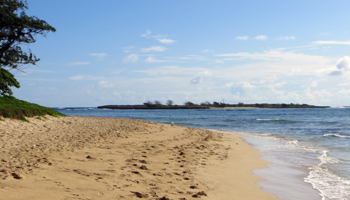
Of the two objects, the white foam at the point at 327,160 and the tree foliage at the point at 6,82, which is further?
the tree foliage at the point at 6,82

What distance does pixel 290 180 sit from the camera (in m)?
6.28

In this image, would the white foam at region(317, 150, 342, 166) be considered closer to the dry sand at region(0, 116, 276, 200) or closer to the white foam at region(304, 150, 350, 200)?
the white foam at region(304, 150, 350, 200)

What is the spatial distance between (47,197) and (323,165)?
7.28 metres

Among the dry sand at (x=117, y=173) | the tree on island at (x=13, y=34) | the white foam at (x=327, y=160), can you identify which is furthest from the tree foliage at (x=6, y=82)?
the white foam at (x=327, y=160)

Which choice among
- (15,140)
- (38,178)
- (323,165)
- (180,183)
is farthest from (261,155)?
(15,140)

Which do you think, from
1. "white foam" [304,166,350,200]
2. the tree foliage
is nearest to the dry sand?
"white foam" [304,166,350,200]

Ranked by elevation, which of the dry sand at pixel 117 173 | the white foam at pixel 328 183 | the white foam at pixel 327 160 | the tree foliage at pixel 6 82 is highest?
the tree foliage at pixel 6 82

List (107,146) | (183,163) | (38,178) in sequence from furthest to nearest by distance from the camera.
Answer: (107,146)
(183,163)
(38,178)

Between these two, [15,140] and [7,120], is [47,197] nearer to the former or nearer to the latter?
[15,140]

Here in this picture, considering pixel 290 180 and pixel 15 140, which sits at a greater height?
pixel 15 140

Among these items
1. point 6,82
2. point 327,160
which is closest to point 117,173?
point 327,160

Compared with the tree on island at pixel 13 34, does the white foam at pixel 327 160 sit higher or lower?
lower

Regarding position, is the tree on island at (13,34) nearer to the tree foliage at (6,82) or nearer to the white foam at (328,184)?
the tree foliage at (6,82)

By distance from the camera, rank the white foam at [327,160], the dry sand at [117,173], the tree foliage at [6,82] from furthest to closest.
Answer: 1. the tree foliage at [6,82]
2. the white foam at [327,160]
3. the dry sand at [117,173]
